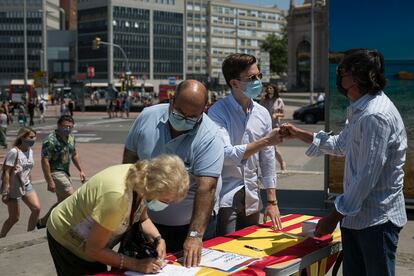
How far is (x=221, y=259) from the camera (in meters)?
3.45

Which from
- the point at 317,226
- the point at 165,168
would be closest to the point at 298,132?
the point at 317,226

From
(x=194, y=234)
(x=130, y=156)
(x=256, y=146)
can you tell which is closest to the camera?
(x=194, y=234)

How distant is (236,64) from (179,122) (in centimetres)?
100

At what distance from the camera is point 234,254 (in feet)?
11.7

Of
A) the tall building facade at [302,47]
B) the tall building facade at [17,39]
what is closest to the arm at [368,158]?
the tall building facade at [302,47]

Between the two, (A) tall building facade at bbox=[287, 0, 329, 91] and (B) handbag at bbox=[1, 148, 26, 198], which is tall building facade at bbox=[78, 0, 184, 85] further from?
(B) handbag at bbox=[1, 148, 26, 198]

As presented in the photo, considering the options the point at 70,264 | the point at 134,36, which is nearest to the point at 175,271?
the point at 70,264

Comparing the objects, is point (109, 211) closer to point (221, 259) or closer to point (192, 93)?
point (221, 259)

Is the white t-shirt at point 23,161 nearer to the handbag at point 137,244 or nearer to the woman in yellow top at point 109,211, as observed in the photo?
the woman in yellow top at point 109,211

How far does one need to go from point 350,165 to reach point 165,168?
1075 millimetres

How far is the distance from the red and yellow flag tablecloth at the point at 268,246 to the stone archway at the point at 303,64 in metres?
77.3

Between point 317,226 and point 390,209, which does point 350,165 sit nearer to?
point 390,209

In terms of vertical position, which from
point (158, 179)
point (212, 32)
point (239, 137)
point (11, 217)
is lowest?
point (11, 217)

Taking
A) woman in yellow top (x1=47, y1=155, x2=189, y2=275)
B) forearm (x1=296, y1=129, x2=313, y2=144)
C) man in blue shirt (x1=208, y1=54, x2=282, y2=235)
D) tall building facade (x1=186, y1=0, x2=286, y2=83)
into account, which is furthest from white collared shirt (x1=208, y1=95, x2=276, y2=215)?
tall building facade (x1=186, y1=0, x2=286, y2=83)
